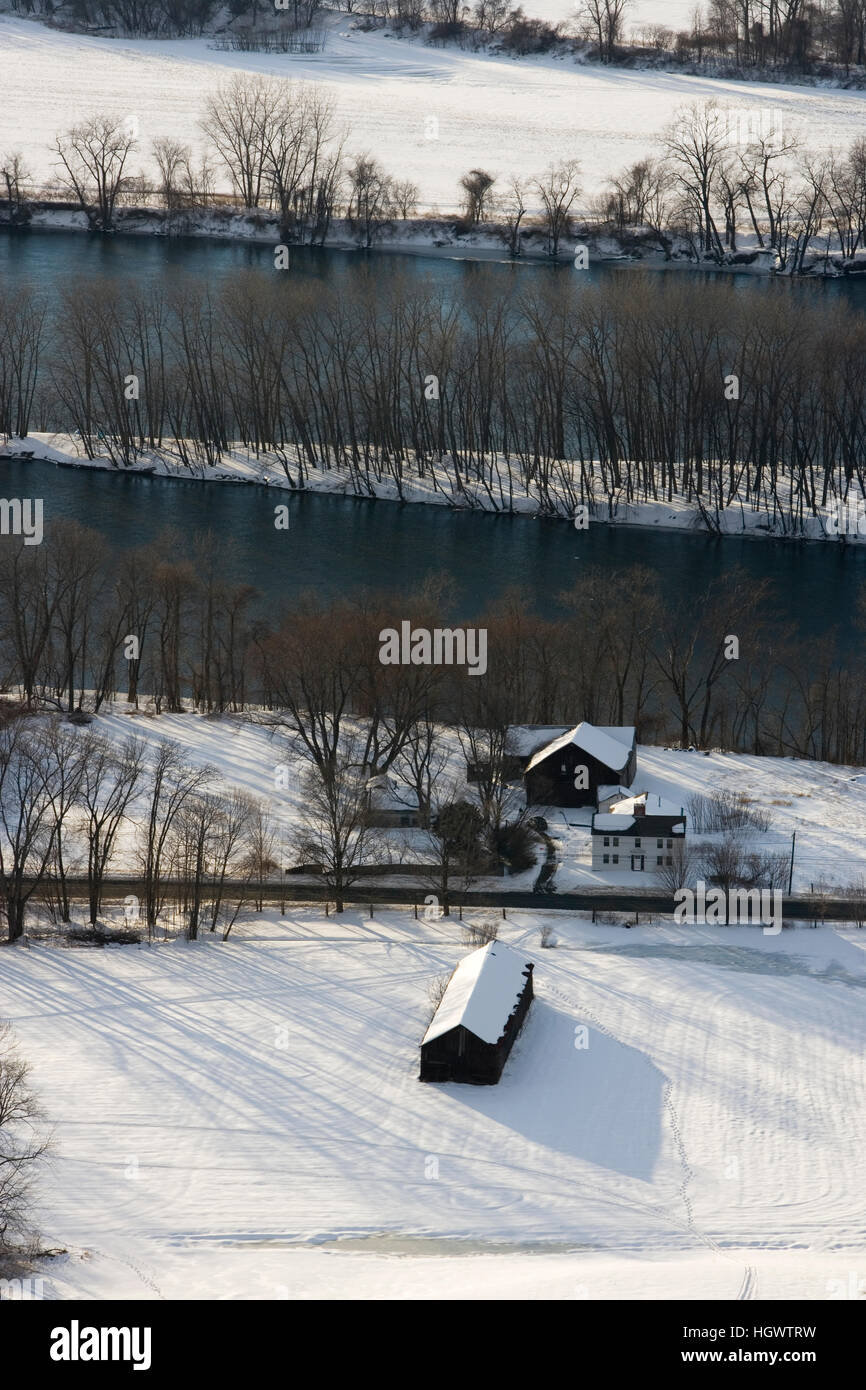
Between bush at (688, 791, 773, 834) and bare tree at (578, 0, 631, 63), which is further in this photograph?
bare tree at (578, 0, 631, 63)

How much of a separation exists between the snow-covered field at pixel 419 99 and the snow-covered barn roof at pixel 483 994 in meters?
78.2

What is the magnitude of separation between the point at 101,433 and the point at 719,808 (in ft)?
143

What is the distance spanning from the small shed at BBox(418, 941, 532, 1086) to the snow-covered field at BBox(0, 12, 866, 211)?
261 ft

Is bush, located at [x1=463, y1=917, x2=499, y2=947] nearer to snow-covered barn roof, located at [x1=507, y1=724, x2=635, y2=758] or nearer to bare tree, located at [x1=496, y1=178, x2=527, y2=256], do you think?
snow-covered barn roof, located at [x1=507, y1=724, x2=635, y2=758]

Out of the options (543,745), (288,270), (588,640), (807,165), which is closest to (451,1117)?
(543,745)

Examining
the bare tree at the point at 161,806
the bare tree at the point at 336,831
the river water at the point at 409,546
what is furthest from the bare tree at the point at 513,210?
the bare tree at the point at 336,831

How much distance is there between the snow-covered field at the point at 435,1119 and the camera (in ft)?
102

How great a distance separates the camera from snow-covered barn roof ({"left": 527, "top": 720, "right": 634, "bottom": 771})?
49.0m

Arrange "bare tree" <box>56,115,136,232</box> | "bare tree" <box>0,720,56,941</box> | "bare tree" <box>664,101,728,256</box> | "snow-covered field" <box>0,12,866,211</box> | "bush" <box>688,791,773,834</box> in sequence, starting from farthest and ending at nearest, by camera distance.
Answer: "snow-covered field" <box>0,12,866,211</box> < "bare tree" <box>56,115,136,232</box> < "bare tree" <box>664,101,728,256</box> < "bush" <box>688,791,773,834</box> < "bare tree" <box>0,720,56,941</box>

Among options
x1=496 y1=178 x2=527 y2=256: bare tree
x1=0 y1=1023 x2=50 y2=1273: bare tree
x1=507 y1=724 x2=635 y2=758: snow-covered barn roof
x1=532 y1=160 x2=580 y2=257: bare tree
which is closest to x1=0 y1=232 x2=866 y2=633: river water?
x1=507 y1=724 x2=635 y2=758: snow-covered barn roof

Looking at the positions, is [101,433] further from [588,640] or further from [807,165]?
[807,165]

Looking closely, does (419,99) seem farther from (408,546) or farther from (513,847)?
(513,847)

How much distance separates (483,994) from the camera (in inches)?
1542

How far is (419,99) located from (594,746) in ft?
302
